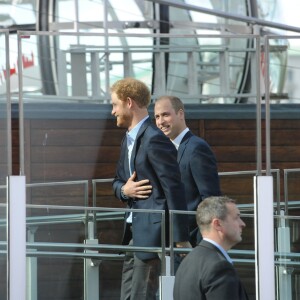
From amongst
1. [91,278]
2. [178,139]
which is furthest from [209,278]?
[178,139]

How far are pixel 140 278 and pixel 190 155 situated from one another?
66 centimetres

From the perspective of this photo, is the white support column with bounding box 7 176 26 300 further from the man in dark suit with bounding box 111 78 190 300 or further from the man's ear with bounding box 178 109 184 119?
the man's ear with bounding box 178 109 184 119

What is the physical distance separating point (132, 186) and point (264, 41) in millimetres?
917

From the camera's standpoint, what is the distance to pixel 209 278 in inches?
216

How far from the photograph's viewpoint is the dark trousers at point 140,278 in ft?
21.9

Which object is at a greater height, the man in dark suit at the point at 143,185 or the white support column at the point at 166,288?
the man in dark suit at the point at 143,185

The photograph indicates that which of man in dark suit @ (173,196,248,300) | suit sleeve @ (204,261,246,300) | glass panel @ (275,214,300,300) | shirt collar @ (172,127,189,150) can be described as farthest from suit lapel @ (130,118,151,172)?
suit sleeve @ (204,261,246,300)

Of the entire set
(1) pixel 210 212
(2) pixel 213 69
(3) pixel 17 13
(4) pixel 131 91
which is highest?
(3) pixel 17 13

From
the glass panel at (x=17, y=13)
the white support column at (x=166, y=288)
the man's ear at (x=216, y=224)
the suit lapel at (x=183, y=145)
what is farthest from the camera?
the glass panel at (x=17, y=13)

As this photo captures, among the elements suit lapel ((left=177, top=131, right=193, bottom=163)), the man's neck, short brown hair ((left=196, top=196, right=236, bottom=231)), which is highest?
the man's neck

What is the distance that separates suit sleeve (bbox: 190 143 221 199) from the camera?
6820 mm

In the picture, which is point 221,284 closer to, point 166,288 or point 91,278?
point 166,288

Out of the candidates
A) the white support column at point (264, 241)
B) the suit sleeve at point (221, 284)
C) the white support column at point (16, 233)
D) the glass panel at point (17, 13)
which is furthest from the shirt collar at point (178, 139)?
the glass panel at point (17, 13)

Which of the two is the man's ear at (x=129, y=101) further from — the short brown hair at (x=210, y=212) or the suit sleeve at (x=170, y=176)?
the short brown hair at (x=210, y=212)
